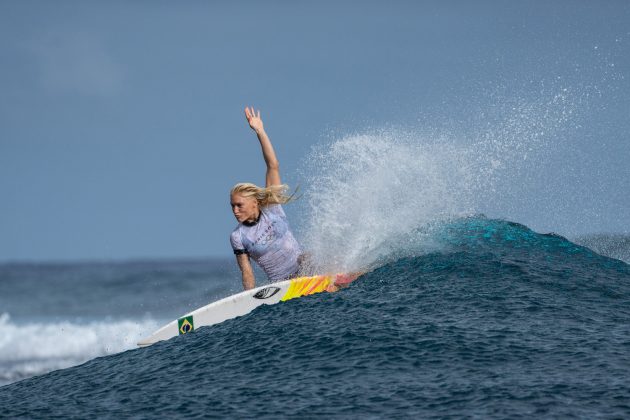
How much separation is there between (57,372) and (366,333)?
3.09 meters

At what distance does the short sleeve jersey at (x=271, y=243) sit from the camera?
29.5 feet

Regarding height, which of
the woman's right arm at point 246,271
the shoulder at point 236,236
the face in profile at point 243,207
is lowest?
the woman's right arm at point 246,271

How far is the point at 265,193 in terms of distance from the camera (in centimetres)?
895

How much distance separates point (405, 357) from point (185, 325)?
321 centimetres

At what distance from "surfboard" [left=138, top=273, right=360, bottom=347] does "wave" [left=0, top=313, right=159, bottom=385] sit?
7.97 metres

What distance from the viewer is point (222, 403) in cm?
589

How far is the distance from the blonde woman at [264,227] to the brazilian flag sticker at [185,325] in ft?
2.44

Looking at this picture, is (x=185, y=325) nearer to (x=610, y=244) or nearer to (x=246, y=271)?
(x=246, y=271)

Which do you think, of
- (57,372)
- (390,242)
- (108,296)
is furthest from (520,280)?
(108,296)

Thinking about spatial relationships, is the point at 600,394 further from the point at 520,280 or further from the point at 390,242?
the point at 390,242

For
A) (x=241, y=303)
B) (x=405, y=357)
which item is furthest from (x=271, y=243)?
(x=405, y=357)

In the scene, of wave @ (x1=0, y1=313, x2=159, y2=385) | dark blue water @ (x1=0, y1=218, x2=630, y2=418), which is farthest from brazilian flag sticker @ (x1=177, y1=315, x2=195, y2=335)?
wave @ (x1=0, y1=313, x2=159, y2=385)

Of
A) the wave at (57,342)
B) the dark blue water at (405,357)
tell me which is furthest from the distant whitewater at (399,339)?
the wave at (57,342)

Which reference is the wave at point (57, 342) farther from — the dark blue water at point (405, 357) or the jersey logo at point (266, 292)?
the dark blue water at point (405, 357)
